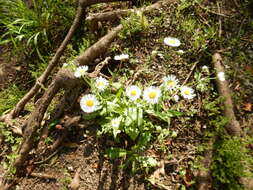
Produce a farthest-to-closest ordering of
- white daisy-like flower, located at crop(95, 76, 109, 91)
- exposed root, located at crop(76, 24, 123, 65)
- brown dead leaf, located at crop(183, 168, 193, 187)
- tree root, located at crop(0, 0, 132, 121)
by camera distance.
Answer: tree root, located at crop(0, 0, 132, 121), exposed root, located at crop(76, 24, 123, 65), white daisy-like flower, located at crop(95, 76, 109, 91), brown dead leaf, located at crop(183, 168, 193, 187)

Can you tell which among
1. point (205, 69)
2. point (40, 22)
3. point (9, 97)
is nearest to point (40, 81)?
point (9, 97)

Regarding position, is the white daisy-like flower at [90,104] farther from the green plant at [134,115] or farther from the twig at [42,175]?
the twig at [42,175]

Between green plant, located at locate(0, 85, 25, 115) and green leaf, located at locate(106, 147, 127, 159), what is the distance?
1.38 meters

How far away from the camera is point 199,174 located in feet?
5.46

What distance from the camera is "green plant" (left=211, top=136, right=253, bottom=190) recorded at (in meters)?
1.59

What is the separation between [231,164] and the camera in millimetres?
1602

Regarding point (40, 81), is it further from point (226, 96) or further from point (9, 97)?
point (226, 96)

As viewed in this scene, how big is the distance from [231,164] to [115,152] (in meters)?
0.83

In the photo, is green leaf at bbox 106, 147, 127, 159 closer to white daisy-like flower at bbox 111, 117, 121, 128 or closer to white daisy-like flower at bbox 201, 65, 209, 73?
white daisy-like flower at bbox 111, 117, 121, 128

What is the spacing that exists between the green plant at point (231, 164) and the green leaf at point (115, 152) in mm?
654

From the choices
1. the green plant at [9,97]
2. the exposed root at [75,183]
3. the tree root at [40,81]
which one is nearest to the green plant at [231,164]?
the exposed root at [75,183]

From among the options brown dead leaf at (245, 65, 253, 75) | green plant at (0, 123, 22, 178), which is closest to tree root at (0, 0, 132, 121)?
green plant at (0, 123, 22, 178)

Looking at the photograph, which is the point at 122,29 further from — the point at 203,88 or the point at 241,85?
the point at 241,85

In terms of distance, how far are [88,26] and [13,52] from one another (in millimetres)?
1158
